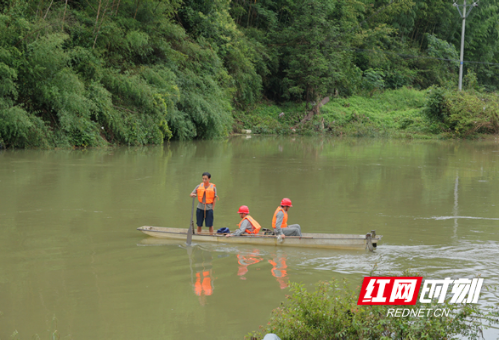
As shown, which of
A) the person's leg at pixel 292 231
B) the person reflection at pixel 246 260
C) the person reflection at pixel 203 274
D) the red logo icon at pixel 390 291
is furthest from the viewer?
the person's leg at pixel 292 231

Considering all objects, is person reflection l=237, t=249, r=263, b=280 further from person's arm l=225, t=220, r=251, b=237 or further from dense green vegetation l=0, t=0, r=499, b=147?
dense green vegetation l=0, t=0, r=499, b=147

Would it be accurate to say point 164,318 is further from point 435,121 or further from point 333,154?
point 435,121

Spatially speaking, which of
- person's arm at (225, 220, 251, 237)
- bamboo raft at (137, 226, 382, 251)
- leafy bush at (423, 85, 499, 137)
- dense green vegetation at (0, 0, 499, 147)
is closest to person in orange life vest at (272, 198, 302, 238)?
bamboo raft at (137, 226, 382, 251)

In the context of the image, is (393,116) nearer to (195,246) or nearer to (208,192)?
(208,192)

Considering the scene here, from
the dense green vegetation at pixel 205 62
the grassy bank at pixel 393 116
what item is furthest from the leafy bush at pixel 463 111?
the dense green vegetation at pixel 205 62

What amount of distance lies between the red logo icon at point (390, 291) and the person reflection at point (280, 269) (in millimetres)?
2805

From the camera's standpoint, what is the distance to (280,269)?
8.34 m

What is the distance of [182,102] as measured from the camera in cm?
3064

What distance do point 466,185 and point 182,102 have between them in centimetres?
1823

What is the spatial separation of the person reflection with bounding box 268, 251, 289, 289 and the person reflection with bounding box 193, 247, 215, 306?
99 centimetres

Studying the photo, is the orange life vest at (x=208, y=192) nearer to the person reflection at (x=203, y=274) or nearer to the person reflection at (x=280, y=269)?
the person reflection at (x=203, y=274)

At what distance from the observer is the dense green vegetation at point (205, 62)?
2297 cm

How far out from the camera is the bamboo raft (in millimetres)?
9148

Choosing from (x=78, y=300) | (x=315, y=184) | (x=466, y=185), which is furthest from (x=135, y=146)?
(x=78, y=300)
